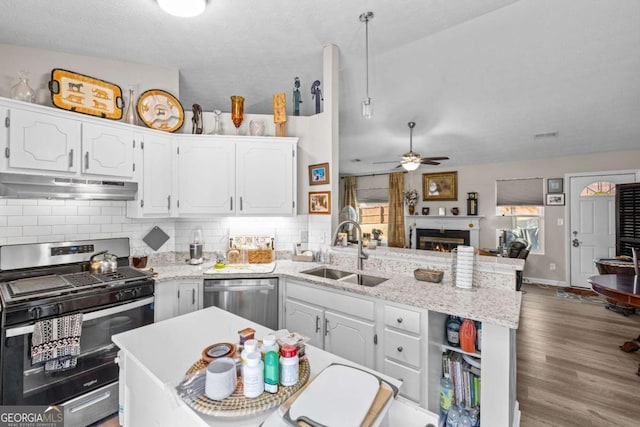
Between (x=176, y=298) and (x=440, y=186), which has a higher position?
(x=440, y=186)

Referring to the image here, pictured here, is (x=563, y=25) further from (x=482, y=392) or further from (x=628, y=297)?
(x=482, y=392)

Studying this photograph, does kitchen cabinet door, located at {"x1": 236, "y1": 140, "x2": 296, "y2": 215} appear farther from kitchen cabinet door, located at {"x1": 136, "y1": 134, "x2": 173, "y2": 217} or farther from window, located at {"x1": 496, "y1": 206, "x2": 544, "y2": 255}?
window, located at {"x1": 496, "y1": 206, "x2": 544, "y2": 255}

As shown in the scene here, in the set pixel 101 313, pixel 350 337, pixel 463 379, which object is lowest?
pixel 463 379

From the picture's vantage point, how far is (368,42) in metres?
2.73

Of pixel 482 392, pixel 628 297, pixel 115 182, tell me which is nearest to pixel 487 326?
pixel 482 392

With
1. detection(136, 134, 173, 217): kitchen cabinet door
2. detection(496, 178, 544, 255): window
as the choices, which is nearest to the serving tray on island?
detection(136, 134, 173, 217): kitchen cabinet door

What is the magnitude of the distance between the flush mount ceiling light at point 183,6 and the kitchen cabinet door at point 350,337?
2.43 metres

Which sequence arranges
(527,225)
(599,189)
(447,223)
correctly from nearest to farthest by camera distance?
(599,189), (527,225), (447,223)

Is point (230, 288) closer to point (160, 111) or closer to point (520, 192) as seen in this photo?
point (160, 111)

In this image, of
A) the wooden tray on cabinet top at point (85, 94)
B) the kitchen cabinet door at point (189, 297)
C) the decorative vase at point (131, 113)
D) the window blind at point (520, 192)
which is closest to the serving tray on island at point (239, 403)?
the kitchen cabinet door at point (189, 297)

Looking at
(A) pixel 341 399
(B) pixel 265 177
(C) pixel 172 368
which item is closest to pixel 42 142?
(B) pixel 265 177

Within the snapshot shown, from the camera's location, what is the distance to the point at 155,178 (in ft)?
8.77

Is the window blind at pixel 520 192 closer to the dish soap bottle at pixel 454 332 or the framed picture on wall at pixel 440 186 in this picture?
the framed picture on wall at pixel 440 186

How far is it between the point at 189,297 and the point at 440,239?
600cm
